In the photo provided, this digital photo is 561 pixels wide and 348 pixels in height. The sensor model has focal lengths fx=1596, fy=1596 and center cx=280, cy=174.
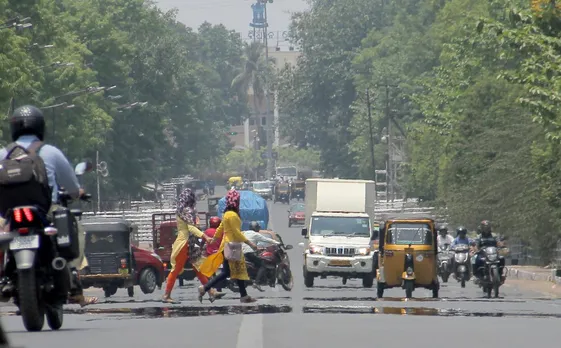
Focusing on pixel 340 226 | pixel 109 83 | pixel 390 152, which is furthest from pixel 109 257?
pixel 390 152

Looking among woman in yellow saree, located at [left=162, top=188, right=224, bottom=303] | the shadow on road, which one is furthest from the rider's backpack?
woman in yellow saree, located at [left=162, top=188, right=224, bottom=303]

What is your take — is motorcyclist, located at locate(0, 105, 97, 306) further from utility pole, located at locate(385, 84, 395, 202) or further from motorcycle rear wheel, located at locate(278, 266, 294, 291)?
utility pole, located at locate(385, 84, 395, 202)

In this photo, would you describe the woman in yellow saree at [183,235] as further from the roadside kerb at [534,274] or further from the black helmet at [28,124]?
the roadside kerb at [534,274]

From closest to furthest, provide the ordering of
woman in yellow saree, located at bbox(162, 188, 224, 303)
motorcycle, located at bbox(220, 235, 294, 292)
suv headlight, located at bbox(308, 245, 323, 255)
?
1. woman in yellow saree, located at bbox(162, 188, 224, 303)
2. motorcycle, located at bbox(220, 235, 294, 292)
3. suv headlight, located at bbox(308, 245, 323, 255)

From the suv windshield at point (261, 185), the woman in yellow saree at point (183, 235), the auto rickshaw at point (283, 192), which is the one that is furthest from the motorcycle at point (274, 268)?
the suv windshield at point (261, 185)

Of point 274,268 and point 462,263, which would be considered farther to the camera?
point 462,263

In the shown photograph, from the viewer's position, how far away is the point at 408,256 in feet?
108

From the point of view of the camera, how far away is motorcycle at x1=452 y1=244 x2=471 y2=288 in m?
40.3

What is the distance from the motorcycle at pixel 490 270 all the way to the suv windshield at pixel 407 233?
4.81 ft

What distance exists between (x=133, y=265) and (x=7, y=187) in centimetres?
2643

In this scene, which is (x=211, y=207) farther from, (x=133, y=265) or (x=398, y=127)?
(x=133, y=265)

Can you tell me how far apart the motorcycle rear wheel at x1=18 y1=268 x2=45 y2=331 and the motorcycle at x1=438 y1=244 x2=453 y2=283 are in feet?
100

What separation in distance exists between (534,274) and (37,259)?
31.9m

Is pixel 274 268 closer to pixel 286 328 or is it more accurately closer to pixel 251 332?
pixel 286 328
